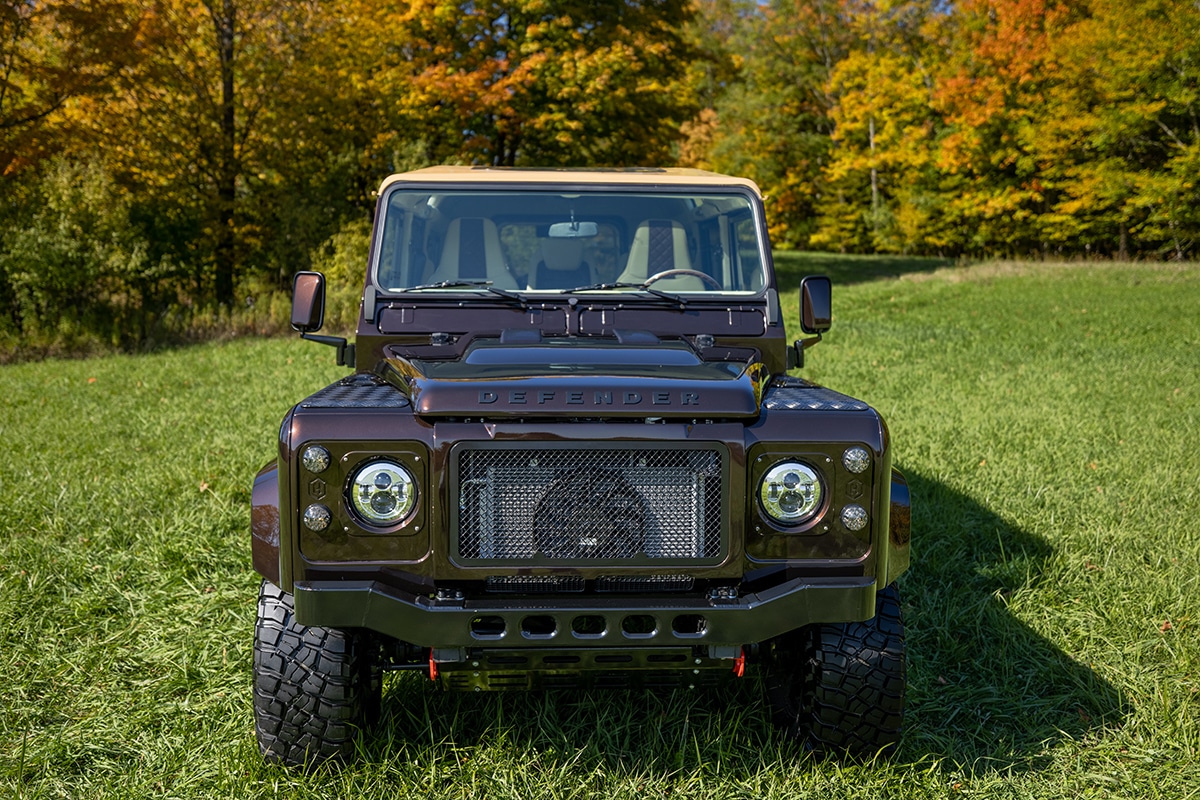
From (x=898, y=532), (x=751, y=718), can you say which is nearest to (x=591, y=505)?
(x=898, y=532)

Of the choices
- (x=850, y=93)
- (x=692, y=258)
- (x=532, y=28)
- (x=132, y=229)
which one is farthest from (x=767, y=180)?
(x=692, y=258)

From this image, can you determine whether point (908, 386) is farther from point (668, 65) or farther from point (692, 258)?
point (668, 65)

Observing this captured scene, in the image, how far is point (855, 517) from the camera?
280 cm

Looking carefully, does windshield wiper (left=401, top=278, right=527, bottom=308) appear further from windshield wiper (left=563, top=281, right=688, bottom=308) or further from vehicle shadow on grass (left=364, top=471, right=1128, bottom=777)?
vehicle shadow on grass (left=364, top=471, right=1128, bottom=777)

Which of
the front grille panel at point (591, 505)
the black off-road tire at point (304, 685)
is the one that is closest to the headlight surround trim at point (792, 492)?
the front grille panel at point (591, 505)

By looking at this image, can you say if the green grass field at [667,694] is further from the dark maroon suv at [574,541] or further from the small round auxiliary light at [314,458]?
the small round auxiliary light at [314,458]

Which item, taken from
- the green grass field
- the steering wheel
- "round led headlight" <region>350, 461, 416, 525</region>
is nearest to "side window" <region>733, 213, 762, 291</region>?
the steering wheel

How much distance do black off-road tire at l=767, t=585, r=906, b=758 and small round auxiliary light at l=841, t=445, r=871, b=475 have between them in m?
0.49

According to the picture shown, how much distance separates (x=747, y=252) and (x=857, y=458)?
1.51m

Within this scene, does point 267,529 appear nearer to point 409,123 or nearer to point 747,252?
point 747,252

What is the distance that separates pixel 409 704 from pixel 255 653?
0.72 metres

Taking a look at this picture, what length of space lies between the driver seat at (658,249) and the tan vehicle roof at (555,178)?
18cm

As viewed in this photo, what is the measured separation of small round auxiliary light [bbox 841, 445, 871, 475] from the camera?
2.78 meters

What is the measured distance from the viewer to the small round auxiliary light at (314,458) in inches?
106
